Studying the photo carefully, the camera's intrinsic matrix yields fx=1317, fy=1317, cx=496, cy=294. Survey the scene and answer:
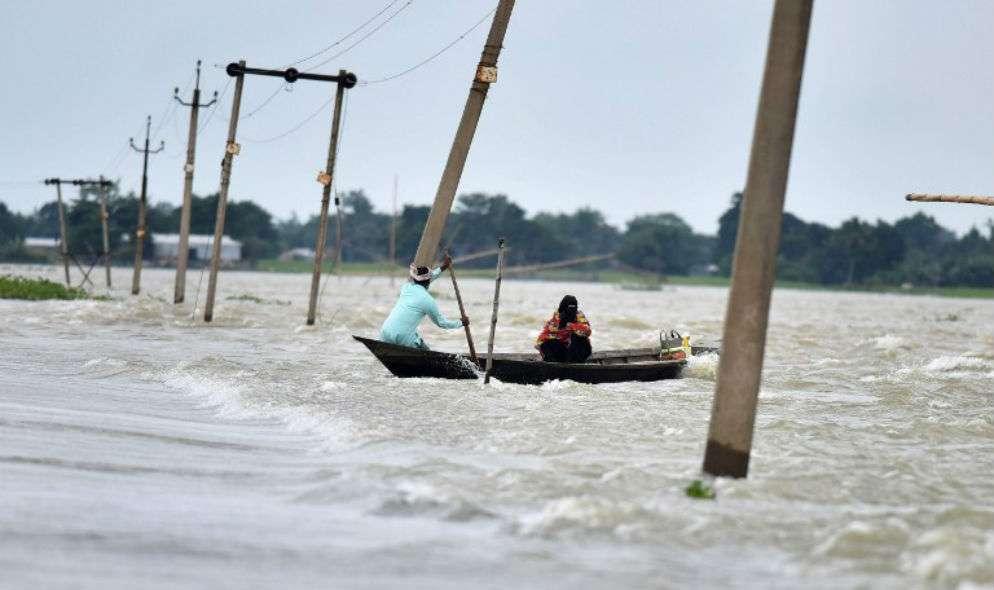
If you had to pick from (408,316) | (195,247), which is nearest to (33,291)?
(408,316)

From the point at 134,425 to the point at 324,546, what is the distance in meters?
5.24

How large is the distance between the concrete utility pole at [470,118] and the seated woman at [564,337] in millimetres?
2335

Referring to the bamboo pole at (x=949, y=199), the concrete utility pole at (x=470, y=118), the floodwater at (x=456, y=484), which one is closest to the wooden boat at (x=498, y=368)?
the floodwater at (x=456, y=484)

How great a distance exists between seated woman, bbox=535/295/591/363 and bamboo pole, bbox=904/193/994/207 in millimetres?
4623

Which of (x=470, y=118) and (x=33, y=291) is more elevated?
(x=470, y=118)

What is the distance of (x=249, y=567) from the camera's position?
6.77 meters

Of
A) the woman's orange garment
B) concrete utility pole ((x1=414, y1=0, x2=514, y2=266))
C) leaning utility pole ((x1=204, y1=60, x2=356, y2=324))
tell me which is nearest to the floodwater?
the woman's orange garment

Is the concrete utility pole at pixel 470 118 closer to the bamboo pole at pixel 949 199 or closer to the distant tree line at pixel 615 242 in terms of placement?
the bamboo pole at pixel 949 199

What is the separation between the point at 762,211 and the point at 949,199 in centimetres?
821

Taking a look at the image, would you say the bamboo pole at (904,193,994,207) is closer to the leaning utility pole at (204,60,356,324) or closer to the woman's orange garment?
the woman's orange garment

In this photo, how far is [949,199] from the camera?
1622cm

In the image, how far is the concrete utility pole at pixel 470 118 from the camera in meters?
19.5

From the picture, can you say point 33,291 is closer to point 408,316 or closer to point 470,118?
point 470,118

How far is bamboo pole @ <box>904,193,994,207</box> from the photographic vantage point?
51.3 feet
